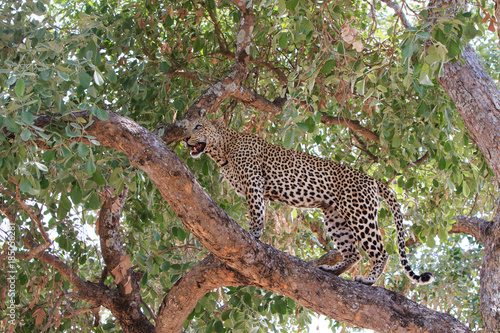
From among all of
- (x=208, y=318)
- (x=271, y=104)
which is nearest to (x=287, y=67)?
(x=271, y=104)

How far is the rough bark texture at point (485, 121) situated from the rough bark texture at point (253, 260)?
12.4 inches

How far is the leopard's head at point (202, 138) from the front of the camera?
545cm

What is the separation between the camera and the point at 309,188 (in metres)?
5.20

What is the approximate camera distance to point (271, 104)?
602 centimetres

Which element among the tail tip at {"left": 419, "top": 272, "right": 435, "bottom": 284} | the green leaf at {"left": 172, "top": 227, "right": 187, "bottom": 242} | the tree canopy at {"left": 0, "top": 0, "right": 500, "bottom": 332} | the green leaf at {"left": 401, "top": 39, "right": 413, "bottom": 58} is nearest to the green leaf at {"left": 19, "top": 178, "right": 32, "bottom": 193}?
the tree canopy at {"left": 0, "top": 0, "right": 500, "bottom": 332}

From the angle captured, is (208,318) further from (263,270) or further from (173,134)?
(173,134)

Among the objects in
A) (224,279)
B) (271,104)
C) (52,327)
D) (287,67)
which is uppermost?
(287,67)

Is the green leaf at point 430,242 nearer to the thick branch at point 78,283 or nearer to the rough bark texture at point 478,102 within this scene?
the rough bark texture at point 478,102

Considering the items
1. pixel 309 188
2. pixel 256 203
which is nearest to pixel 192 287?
pixel 256 203

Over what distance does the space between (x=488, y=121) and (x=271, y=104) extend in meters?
2.78

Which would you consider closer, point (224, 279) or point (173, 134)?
point (224, 279)

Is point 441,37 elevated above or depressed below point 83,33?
above

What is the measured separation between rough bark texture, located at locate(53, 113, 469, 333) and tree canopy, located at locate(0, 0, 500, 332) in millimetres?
14

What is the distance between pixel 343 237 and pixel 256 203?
1046 mm
